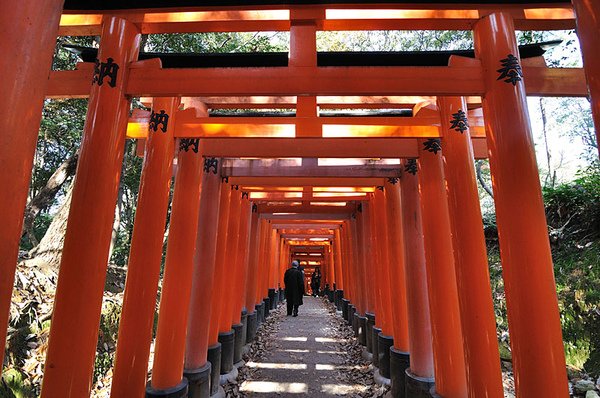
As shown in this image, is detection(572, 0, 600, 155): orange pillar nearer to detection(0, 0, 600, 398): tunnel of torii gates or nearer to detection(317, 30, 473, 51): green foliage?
detection(0, 0, 600, 398): tunnel of torii gates

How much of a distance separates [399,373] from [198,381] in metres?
2.86

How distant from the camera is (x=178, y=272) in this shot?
13.1ft

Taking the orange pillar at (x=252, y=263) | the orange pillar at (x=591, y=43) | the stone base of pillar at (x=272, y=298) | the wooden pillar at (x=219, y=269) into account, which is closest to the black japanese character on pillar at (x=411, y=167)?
the wooden pillar at (x=219, y=269)

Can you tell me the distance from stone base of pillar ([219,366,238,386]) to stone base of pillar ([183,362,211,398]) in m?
1.17

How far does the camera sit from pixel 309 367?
6801 millimetres

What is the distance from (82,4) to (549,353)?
14.7 feet

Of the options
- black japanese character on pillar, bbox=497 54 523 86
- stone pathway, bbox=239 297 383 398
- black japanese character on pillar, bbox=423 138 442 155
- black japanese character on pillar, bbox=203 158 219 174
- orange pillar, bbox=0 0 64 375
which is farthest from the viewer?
stone pathway, bbox=239 297 383 398

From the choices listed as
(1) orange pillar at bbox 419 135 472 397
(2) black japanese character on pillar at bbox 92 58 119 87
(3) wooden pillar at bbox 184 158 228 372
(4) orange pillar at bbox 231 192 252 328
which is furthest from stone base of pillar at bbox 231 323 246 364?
(2) black japanese character on pillar at bbox 92 58 119 87

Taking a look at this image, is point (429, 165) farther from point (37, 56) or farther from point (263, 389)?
point (263, 389)

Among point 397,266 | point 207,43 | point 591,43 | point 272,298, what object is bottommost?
point 272,298

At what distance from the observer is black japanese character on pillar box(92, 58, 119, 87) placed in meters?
2.85

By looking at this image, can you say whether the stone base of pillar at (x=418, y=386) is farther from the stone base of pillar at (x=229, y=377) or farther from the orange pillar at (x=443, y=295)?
the stone base of pillar at (x=229, y=377)

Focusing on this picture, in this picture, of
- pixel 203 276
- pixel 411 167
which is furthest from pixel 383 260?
pixel 203 276

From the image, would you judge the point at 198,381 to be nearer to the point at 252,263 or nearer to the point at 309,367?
the point at 309,367
